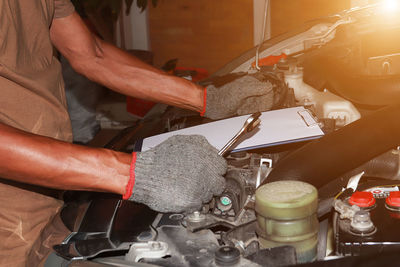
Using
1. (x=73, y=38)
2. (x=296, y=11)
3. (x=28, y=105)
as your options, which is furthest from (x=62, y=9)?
(x=296, y=11)

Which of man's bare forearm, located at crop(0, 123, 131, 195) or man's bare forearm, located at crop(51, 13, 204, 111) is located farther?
man's bare forearm, located at crop(51, 13, 204, 111)

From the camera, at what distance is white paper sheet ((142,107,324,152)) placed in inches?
43.4

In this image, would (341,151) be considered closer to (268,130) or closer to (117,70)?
(268,130)

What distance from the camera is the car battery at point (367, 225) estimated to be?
801mm

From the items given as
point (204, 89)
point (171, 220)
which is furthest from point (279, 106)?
point (171, 220)

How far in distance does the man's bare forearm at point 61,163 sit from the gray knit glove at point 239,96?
0.53 metres

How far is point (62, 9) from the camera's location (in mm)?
1594

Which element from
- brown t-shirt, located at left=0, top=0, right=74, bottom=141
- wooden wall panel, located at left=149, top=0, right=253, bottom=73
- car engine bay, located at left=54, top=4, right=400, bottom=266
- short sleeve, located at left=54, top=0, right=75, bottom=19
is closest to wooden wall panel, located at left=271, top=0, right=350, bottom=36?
wooden wall panel, located at left=149, top=0, right=253, bottom=73

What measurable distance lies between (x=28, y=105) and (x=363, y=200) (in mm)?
822

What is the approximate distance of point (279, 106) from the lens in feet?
4.61

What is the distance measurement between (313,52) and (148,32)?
333cm

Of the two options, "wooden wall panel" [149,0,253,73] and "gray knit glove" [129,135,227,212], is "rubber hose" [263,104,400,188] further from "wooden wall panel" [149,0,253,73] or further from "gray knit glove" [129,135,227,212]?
"wooden wall panel" [149,0,253,73]

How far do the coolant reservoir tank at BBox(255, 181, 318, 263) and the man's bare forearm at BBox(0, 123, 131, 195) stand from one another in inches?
13.0

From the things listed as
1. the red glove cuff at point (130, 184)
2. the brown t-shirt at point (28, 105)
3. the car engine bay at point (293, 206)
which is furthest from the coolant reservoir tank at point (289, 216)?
the brown t-shirt at point (28, 105)
